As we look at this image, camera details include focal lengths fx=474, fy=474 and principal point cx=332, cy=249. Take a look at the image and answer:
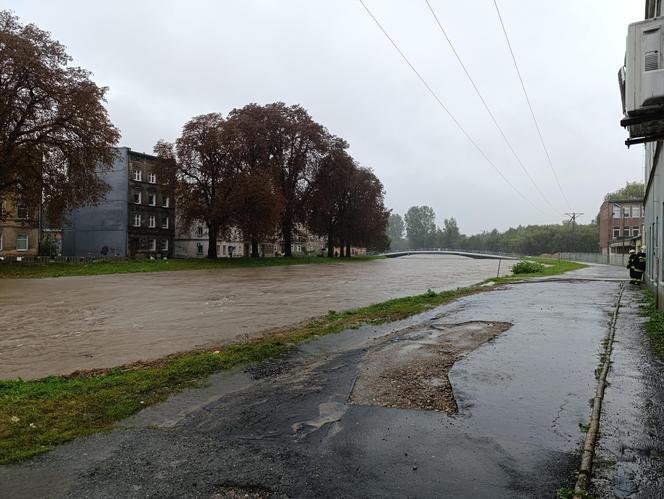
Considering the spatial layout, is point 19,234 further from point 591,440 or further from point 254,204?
point 591,440

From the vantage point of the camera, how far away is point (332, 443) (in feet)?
14.2

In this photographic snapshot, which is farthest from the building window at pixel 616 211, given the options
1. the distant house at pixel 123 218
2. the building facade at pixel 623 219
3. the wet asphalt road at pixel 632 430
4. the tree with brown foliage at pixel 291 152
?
the wet asphalt road at pixel 632 430

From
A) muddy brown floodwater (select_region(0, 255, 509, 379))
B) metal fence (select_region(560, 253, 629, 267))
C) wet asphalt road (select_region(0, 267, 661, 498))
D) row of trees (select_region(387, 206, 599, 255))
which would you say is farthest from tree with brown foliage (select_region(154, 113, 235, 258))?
row of trees (select_region(387, 206, 599, 255))

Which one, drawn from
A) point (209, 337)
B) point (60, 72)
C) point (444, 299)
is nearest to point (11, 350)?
point (209, 337)

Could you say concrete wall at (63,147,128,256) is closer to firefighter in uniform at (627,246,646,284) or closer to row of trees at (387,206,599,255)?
firefighter in uniform at (627,246,646,284)

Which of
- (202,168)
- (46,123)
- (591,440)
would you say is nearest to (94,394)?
(591,440)

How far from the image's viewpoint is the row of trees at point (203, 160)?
111ft

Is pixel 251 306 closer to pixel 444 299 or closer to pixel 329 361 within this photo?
pixel 444 299

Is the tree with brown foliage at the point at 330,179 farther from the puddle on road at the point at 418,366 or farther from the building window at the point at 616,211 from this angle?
the puddle on road at the point at 418,366

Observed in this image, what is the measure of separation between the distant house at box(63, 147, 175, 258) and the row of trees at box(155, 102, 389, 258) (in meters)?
8.25

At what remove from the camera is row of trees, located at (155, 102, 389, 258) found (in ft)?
167

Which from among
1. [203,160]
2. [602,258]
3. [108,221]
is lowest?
[602,258]

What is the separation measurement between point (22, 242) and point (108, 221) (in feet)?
33.4

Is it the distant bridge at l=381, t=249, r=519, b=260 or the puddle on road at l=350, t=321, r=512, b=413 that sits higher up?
the puddle on road at l=350, t=321, r=512, b=413
